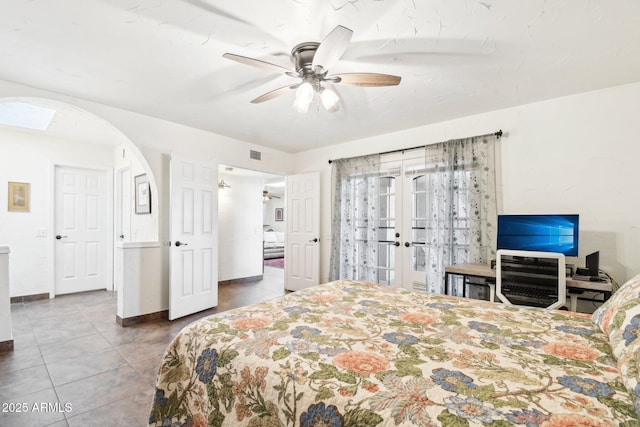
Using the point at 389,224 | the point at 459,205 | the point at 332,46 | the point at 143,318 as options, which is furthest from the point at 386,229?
the point at 143,318

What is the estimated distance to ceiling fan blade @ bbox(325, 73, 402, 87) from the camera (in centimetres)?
201

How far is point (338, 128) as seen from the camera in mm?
3896

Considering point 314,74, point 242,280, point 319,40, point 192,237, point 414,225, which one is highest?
point 319,40

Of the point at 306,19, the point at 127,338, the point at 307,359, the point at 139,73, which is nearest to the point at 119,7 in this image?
the point at 139,73

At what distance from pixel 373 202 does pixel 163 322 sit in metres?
3.00

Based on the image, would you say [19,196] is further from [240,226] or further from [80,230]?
[240,226]

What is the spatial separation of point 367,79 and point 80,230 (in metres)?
5.07

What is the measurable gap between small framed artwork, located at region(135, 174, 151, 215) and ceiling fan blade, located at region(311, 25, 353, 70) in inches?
124

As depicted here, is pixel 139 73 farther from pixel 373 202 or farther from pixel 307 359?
pixel 373 202

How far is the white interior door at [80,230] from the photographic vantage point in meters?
4.58

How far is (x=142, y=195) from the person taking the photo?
4180 millimetres

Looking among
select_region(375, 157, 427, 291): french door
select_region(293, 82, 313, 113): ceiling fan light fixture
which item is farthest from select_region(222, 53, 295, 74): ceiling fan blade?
select_region(375, 157, 427, 291): french door

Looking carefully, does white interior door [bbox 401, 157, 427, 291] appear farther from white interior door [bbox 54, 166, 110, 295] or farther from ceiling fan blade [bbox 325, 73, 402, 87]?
white interior door [bbox 54, 166, 110, 295]

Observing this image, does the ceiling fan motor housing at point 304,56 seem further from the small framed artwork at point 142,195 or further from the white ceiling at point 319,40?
the small framed artwork at point 142,195
